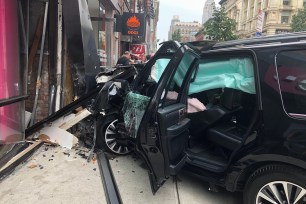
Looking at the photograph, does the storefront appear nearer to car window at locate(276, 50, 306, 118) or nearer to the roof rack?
the roof rack

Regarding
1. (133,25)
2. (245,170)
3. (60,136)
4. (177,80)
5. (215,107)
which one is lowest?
(60,136)

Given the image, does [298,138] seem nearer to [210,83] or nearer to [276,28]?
[210,83]

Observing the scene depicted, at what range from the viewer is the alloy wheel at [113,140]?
15.9 ft

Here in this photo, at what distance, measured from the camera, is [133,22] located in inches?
593

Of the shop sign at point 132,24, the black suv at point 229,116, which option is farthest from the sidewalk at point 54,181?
the shop sign at point 132,24

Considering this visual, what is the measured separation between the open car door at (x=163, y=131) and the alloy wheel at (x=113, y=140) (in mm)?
1438

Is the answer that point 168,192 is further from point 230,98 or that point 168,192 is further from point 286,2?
point 286,2

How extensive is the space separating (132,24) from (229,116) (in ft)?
39.0

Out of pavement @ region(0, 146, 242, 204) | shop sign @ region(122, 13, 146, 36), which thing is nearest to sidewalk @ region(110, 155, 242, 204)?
pavement @ region(0, 146, 242, 204)

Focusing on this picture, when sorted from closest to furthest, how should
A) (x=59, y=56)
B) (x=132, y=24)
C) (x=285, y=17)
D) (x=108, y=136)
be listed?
(x=108, y=136)
(x=59, y=56)
(x=132, y=24)
(x=285, y=17)

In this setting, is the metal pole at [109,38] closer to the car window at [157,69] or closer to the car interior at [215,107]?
the car window at [157,69]

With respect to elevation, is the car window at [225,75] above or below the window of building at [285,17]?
below

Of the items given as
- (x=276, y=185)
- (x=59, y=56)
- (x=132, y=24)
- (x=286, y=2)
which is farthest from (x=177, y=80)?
(x=286, y=2)

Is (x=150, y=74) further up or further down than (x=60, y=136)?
further up
